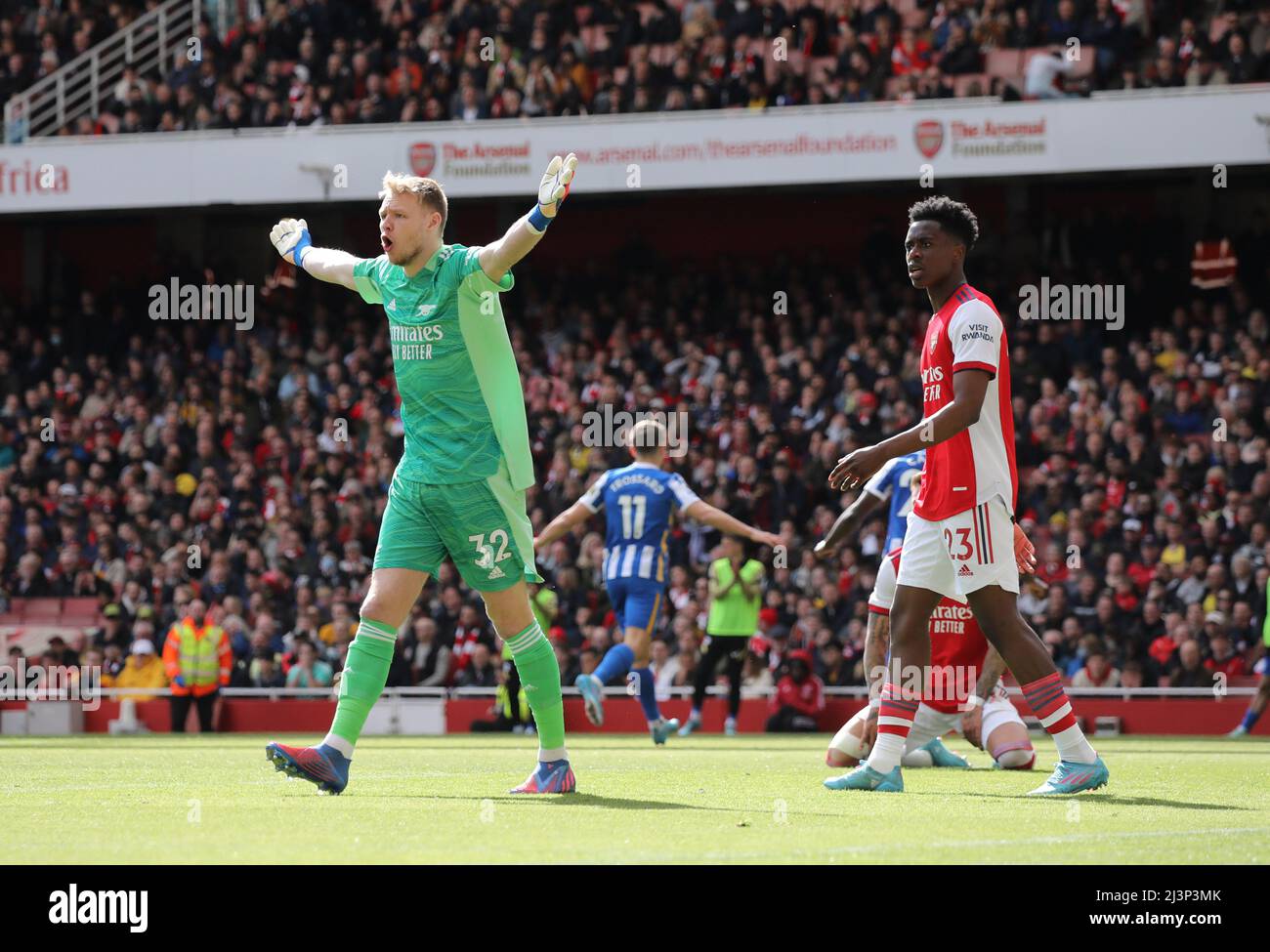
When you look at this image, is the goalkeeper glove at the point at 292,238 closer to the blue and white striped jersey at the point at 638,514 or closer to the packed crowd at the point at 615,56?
the blue and white striped jersey at the point at 638,514

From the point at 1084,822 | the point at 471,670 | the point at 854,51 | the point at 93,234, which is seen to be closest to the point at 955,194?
the point at 854,51

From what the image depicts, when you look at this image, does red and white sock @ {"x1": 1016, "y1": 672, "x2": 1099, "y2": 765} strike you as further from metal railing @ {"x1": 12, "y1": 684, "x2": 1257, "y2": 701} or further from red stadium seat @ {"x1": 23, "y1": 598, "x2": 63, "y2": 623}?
red stadium seat @ {"x1": 23, "y1": 598, "x2": 63, "y2": 623}

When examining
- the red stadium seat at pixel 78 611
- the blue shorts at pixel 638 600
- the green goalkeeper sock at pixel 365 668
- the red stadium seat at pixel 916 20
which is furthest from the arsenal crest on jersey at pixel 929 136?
the green goalkeeper sock at pixel 365 668

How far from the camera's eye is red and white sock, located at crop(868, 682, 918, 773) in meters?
8.21

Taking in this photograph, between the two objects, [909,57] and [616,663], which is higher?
[909,57]

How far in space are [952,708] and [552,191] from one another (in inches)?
173

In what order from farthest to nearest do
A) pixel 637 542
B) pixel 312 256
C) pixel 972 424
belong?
pixel 637 542 < pixel 312 256 < pixel 972 424

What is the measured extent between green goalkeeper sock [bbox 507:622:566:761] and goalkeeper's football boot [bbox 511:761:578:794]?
33 mm

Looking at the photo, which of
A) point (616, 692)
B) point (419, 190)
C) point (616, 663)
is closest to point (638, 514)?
point (616, 663)

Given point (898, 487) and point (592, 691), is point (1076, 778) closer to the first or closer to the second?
point (898, 487)

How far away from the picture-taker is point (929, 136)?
896 inches

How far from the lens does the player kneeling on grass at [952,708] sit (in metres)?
10.5

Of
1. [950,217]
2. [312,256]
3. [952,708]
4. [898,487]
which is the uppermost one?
[950,217]
